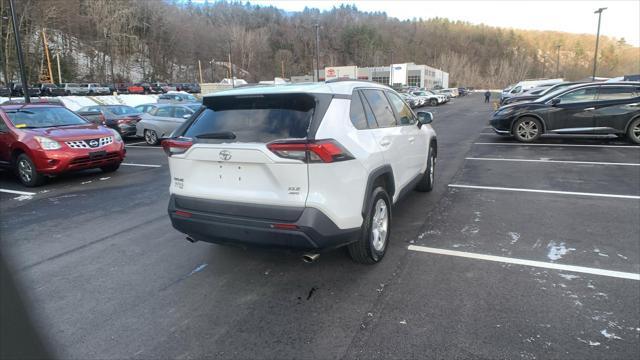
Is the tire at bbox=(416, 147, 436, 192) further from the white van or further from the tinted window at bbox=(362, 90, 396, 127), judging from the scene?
the white van

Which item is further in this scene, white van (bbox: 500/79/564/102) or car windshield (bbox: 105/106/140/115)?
white van (bbox: 500/79/564/102)

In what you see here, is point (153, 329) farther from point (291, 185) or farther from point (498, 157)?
point (498, 157)

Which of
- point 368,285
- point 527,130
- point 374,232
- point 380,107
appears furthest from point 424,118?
point 527,130

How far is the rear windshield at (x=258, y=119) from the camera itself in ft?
11.0

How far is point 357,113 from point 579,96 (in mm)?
10457

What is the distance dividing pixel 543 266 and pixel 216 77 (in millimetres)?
116619

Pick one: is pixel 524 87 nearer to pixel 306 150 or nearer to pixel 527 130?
pixel 527 130

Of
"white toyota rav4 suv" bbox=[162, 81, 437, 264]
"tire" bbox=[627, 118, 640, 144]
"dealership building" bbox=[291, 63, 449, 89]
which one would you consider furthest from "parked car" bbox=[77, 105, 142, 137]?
"dealership building" bbox=[291, 63, 449, 89]

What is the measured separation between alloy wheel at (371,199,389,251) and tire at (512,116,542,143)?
976 cm

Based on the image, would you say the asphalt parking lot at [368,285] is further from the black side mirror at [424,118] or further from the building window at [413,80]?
the building window at [413,80]

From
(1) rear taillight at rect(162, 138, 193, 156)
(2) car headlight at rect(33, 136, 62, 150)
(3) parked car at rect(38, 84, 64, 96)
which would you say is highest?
(3) parked car at rect(38, 84, 64, 96)

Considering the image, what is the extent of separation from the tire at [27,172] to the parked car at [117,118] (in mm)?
7800

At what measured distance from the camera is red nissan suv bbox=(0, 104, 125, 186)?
7.86m

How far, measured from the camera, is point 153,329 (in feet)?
10.0
